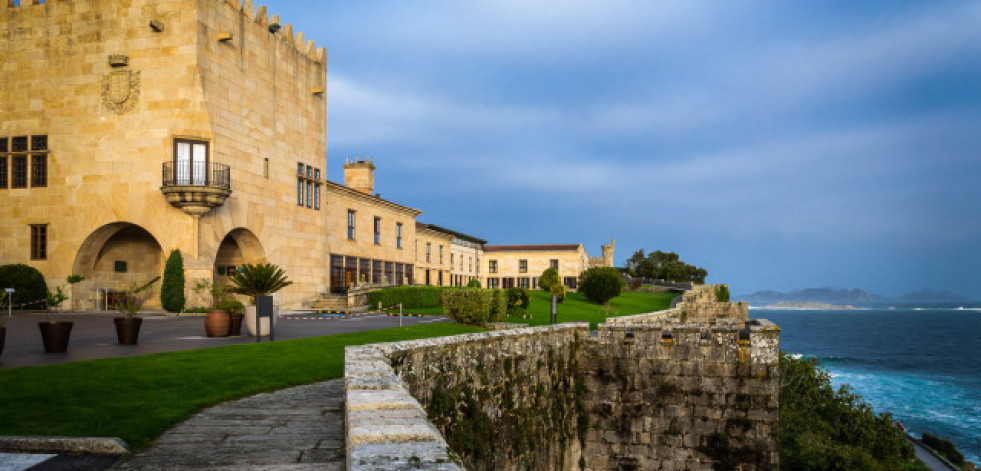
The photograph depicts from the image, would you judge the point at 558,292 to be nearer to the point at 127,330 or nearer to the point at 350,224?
the point at 350,224

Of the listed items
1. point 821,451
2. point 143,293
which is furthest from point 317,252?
point 821,451

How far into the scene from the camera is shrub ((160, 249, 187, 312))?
Result: 26641 millimetres

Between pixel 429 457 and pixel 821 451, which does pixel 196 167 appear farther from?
pixel 429 457

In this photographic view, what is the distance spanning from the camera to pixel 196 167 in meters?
28.1

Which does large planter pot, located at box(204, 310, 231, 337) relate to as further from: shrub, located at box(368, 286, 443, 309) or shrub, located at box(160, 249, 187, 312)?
shrub, located at box(368, 286, 443, 309)

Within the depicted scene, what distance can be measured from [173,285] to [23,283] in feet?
20.3

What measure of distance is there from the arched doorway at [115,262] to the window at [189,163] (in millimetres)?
3818

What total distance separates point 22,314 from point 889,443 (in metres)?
33.2

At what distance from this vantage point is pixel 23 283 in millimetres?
26406

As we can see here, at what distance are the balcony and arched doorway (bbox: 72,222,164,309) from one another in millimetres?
3419

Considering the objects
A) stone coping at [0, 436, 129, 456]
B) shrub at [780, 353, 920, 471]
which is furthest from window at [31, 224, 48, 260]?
shrub at [780, 353, 920, 471]

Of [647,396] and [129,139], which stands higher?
[129,139]

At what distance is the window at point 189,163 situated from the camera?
91.4ft

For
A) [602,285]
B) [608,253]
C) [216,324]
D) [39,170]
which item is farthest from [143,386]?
[608,253]
